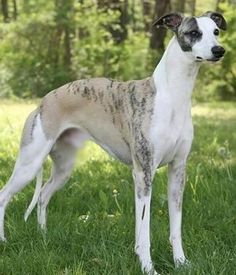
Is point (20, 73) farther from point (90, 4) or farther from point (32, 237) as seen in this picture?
point (32, 237)

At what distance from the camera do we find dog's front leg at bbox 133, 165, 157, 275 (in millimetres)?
3791

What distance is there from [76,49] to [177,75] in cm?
1664

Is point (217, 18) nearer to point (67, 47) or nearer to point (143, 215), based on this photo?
point (143, 215)

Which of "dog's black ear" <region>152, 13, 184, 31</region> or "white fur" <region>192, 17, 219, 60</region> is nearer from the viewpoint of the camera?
"white fur" <region>192, 17, 219, 60</region>

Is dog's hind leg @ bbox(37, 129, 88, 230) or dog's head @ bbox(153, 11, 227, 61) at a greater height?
dog's head @ bbox(153, 11, 227, 61)

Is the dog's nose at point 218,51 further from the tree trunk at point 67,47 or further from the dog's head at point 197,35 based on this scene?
the tree trunk at point 67,47

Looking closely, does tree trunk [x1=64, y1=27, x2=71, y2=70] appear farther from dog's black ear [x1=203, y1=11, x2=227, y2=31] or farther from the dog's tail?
dog's black ear [x1=203, y1=11, x2=227, y2=31]

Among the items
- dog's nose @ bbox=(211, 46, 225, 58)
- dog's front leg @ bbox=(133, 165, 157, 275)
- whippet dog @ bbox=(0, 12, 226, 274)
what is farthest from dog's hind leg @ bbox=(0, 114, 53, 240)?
dog's nose @ bbox=(211, 46, 225, 58)

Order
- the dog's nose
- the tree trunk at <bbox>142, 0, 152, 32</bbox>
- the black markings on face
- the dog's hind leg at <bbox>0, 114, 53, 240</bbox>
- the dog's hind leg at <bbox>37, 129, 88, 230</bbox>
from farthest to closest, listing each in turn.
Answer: the tree trunk at <bbox>142, 0, 152, 32</bbox>
the dog's hind leg at <bbox>37, 129, 88, 230</bbox>
the dog's hind leg at <bbox>0, 114, 53, 240</bbox>
the black markings on face
the dog's nose

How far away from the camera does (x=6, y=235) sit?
443 centimetres

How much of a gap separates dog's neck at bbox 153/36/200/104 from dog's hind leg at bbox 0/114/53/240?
3.12 ft

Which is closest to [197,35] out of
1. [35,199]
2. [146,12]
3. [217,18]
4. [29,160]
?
[217,18]

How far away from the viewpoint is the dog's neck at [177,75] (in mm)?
3758

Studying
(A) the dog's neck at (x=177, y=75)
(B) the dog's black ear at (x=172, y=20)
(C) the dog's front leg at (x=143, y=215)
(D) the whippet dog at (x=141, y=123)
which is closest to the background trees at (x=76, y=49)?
(D) the whippet dog at (x=141, y=123)
